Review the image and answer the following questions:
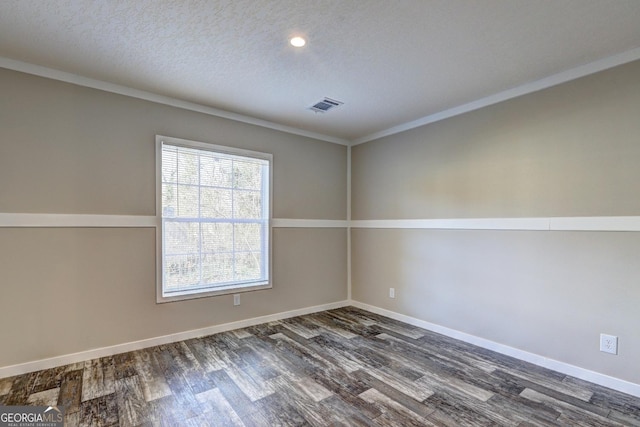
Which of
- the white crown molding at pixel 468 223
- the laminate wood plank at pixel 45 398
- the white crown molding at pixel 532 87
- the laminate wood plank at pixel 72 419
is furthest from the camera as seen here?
the white crown molding at pixel 468 223

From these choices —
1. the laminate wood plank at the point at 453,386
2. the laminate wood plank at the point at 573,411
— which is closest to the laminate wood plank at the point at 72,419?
the laminate wood plank at the point at 453,386

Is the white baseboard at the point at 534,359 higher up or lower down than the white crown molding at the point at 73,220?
lower down

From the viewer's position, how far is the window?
319cm

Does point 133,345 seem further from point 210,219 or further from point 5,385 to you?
point 210,219

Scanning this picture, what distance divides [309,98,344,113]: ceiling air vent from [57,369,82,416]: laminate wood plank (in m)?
3.13

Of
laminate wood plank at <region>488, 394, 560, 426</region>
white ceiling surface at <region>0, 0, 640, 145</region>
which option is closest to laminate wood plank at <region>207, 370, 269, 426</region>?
laminate wood plank at <region>488, 394, 560, 426</region>

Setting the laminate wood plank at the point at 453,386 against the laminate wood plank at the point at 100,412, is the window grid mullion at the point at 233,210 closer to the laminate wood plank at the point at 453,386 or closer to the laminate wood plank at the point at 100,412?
the laminate wood plank at the point at 100,412

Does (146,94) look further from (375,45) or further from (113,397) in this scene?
(113,397)

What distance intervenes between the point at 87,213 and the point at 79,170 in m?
0.38

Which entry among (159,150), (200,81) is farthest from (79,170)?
(200,81)

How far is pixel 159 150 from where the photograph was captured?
3115 millimetres

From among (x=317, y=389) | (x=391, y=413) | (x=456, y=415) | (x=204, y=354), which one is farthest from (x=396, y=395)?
(x=204, y=354)

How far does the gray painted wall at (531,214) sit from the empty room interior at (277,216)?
17mm

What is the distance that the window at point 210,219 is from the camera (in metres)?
3.19
